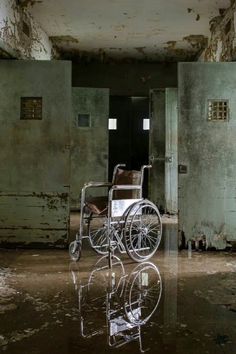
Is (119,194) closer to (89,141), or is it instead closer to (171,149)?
(171,149)

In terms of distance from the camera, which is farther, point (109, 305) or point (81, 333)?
point (109, 305)

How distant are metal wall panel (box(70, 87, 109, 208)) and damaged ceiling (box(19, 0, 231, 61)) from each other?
2.60 ft

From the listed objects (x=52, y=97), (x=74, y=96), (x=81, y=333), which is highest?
(x=74, y=96)

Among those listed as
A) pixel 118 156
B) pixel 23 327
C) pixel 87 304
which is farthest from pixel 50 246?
pixel 118 156

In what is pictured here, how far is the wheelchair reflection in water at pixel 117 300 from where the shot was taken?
232 cm

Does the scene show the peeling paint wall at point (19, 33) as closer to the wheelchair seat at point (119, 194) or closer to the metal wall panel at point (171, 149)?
the wheelchair seat at point (119, 194)

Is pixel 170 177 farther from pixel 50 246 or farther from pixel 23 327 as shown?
pixel 23 327

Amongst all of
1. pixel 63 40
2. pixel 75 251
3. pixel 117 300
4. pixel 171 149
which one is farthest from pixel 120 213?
pixel 63 40

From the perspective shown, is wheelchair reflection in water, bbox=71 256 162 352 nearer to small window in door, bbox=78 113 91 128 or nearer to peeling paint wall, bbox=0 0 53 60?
peeling paint wall, bbox=0 0 53 60

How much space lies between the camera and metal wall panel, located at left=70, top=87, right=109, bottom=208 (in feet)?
25.6

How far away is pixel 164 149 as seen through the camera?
7664 mm

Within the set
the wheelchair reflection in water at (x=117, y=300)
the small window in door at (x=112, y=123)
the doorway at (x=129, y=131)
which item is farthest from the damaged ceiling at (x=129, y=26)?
the wheelchair reflection in water at (x=117, y=300)

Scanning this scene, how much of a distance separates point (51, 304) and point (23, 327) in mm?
416

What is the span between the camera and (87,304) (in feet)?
9.08
